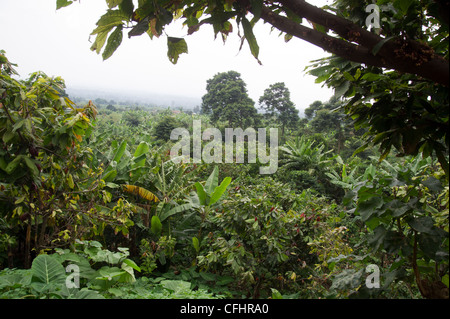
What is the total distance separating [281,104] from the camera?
639 inches

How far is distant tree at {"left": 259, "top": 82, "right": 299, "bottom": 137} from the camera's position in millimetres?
16078

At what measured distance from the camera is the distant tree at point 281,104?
52.7ft

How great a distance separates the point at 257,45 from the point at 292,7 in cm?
19

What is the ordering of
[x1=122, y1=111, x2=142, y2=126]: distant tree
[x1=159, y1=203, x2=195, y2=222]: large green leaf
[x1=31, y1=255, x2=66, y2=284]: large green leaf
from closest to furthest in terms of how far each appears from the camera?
[x1=31, y1=255, x2=66, y2=284]: large green leaf → [x1=159, y1=203, x2=195, y2=222]: large green leaf → [x1=122, y1=111, x2=142, y2=126]: distant tree

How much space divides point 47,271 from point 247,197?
216cm

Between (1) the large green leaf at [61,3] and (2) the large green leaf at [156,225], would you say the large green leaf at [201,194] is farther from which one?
(1) the large green leaf at [61,3]

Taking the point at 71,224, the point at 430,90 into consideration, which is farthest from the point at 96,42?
the point at 71,224

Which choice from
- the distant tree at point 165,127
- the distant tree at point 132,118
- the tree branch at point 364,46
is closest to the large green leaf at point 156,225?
the tree branch at point 364,46

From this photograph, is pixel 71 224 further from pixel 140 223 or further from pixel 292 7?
pixel 292 7

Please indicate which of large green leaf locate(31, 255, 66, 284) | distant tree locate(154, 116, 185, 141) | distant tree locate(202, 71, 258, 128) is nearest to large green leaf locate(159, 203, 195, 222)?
large green leaf locate(31, 255, 66, 284)

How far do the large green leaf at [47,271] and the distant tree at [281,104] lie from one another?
14.6 m

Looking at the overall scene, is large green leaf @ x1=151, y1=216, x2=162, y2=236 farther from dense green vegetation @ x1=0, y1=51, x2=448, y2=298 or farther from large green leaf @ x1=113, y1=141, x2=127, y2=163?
large green leaf @ x1=113, y1=141, x2=127, y2=163

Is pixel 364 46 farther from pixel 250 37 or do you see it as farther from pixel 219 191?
pixel 219 191

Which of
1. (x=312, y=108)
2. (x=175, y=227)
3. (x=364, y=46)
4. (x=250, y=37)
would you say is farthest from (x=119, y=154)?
(x=312, y=108)
